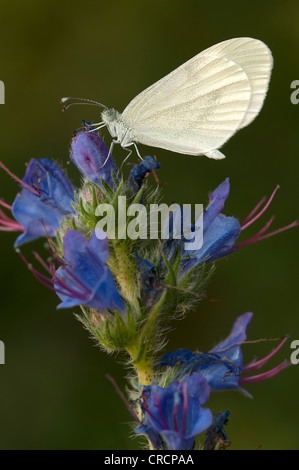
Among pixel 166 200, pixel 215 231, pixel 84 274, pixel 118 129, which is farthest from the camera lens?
pixel 166 200

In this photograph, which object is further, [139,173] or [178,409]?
[139,173]

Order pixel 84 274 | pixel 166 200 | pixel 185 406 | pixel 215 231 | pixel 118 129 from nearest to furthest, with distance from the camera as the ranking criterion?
pixel 185 406, pixel 84 274, pixel 215 231, pixel 118 129, pixel 166 200

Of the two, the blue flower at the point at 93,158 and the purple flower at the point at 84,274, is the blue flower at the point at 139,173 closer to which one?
the blue flower at the point at 93,158

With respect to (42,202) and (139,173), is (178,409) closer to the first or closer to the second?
(139,173)

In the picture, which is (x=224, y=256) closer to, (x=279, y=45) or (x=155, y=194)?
(x=155, y=194)

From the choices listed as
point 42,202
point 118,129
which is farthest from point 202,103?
point 42,202

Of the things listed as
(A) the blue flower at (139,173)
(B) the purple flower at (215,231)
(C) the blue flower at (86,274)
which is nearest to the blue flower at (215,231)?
(B) the purple flower at (215,231)

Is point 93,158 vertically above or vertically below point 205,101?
below
